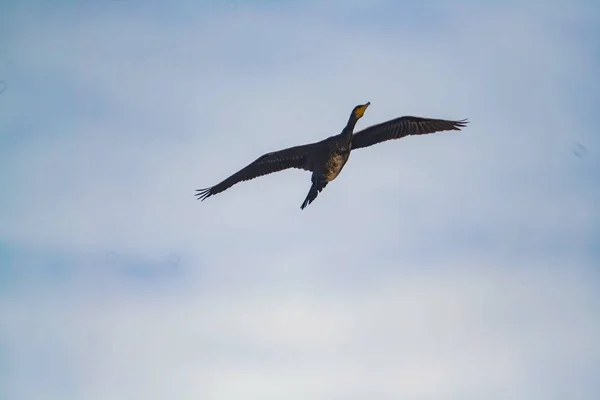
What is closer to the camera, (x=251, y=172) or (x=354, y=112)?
(x=354, y=112)

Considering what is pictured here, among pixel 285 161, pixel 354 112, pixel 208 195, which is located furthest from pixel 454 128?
pixel 208 195

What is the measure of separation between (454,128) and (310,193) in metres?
6.22

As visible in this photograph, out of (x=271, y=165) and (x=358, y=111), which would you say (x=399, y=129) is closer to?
(x=358, y=111)

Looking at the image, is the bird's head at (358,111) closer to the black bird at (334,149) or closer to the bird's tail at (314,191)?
the black bird at (334,149)

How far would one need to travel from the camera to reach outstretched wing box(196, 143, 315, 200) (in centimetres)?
3856

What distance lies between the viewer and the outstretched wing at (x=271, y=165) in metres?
38.6

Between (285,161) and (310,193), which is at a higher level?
(285,161)

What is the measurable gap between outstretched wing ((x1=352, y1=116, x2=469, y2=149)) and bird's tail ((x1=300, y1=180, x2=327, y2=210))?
2.21 metres

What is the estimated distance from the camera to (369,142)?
3828cm

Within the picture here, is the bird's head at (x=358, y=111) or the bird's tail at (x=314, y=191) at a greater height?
the bird's head at (x=358, y=111)

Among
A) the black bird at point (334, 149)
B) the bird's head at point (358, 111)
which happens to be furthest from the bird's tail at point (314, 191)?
the bird's head at point (358, 111)

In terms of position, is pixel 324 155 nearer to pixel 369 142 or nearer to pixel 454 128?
pixel 369 142

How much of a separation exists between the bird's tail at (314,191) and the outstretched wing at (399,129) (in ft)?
7.25

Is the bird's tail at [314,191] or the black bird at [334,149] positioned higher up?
the black bird at [334,149]
